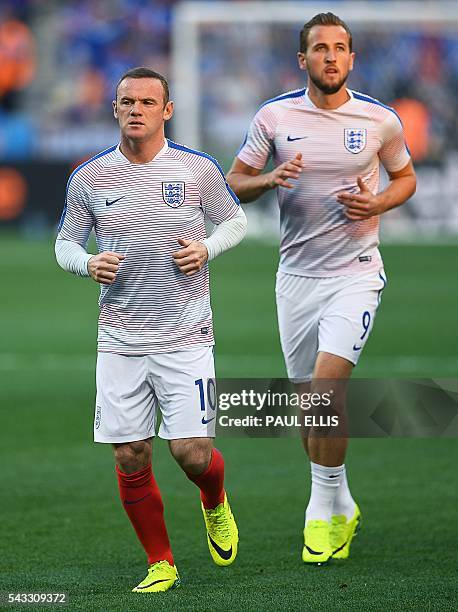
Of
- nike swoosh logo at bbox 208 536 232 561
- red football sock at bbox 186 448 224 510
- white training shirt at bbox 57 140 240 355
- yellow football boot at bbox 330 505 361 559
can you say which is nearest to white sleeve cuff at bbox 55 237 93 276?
white training shirt at bbox 57 140 240 355

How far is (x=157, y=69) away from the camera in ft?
95.4

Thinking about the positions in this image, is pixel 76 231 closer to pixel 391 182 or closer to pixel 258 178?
pixel 258 178

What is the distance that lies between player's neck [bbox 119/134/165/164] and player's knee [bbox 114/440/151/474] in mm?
1199

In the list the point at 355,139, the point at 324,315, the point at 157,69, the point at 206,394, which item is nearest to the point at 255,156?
the point at 355,139

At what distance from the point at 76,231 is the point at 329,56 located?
5.23 ft

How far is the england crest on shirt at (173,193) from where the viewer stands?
18.7ft

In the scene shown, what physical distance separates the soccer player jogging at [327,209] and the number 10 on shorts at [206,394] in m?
0.82

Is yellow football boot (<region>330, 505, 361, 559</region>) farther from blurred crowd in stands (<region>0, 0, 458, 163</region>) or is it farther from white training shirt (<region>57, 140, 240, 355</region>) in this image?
blurred crowd in stands (<region>0, 0, 458, 163</region>)

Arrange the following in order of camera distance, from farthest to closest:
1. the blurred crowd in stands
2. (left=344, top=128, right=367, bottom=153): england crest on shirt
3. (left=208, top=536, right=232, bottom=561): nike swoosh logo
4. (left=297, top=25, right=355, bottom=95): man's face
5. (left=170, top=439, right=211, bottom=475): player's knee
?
the blurred crowd in stands
(left=344, top=128, right=367, bottom=153): england crest on shirt
(left=297, top=25, right=355, bottom=95): man's face
(left=208, top=536, right=232, bottom=561): nike swoosh logo
(left=170, top=439, right=211, bottom=475): player's knee

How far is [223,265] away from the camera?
869 inches

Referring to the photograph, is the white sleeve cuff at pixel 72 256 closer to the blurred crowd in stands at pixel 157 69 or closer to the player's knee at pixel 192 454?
the player's knee at pixel 192 454

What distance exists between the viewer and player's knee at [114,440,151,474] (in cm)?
573

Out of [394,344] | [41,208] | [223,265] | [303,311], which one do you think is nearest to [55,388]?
[394,344]

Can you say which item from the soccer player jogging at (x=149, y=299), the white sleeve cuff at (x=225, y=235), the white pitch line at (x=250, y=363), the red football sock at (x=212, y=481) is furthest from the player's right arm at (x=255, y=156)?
the white pitch line at (x=250, y=363)
